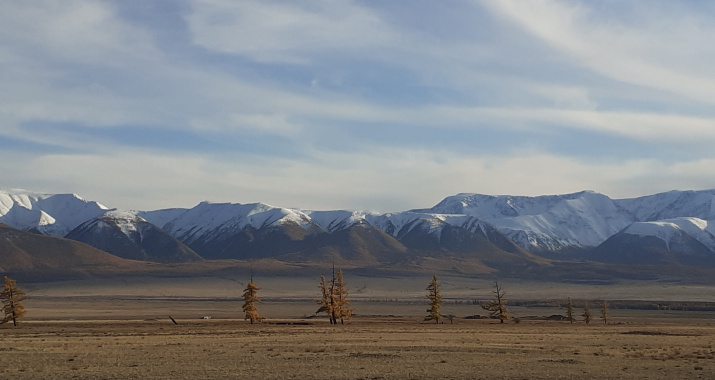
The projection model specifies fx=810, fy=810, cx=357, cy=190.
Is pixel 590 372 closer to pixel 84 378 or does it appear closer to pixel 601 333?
pixel 84 378

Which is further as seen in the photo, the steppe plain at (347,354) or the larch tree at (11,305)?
the larch tree at (11,305)

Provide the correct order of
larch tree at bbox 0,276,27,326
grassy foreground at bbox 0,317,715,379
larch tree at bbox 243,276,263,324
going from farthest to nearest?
larch tree at bbox 243,276,263,324 < larch tree at bbox 0,276,27,326 < grassy foreground at bbox 0,317,715,379

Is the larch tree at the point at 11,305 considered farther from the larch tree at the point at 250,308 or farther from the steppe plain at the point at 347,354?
the larch tree at the point at 250,308

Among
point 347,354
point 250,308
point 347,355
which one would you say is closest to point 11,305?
point 250,308

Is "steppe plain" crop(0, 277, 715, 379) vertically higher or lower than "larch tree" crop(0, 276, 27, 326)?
lower

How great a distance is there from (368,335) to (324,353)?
626 inches

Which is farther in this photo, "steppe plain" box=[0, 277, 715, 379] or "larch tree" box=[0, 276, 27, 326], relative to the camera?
"larch tree" box=[0, 276, 27, 326]

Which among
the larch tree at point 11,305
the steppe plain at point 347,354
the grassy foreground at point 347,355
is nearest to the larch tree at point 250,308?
the steppe plain at point 347,354

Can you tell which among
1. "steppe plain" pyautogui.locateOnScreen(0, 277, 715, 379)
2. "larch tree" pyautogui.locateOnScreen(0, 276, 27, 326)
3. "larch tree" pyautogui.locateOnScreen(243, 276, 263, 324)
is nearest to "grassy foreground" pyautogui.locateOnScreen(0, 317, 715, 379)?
"steppe plain" pyautogui.locateOnScreen(0, 277, 715, 379)

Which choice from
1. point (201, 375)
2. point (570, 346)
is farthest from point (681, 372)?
point (201, 375)

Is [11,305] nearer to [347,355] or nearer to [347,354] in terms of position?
[347,354]

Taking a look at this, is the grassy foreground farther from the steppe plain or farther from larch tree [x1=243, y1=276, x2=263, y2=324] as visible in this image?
larch tree [x1=243, y1=276, x2=263, y2=324]

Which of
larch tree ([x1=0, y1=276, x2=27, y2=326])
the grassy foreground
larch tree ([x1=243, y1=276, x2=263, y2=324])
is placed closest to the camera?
the grassy foreground

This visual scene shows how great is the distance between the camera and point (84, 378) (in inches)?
1248
